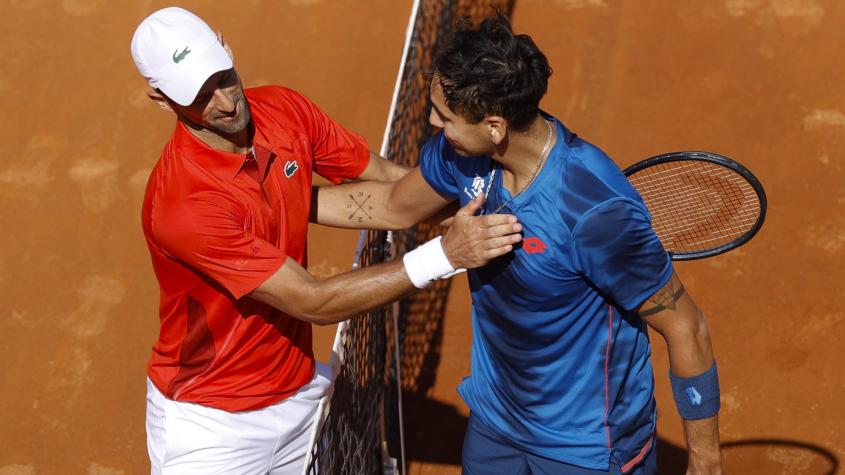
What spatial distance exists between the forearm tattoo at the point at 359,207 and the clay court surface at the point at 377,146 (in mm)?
1812

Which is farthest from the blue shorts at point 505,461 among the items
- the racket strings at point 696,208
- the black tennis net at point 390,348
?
the racket strings at point 696,208

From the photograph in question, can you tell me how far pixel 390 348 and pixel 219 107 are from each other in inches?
85.4

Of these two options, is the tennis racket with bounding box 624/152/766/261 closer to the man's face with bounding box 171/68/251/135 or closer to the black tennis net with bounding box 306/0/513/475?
the black tennis net with bounding box 306/0/513/475

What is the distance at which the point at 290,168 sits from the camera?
149 inches

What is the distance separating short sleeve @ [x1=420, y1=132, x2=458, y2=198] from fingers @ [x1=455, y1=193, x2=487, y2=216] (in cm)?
27

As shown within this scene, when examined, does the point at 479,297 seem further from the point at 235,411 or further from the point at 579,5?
the point at 579,5

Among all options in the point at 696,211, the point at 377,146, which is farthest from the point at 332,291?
the point at 377,146

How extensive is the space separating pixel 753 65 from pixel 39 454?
536cm

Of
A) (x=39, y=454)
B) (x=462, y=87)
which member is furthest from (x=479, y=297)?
(x=39, y=454)

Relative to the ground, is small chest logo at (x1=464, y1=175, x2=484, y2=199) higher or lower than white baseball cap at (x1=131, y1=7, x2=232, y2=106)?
lower

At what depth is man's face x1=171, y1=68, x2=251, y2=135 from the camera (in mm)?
3500

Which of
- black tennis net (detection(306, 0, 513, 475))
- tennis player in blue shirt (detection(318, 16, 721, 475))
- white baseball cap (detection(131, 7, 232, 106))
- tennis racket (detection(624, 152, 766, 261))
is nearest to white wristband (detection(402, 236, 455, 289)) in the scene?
tennis player in blue shirt (detection(318, 16, 721, 475))

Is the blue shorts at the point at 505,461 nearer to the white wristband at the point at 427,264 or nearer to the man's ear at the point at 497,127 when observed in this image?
the white wristband at the point at 427,264

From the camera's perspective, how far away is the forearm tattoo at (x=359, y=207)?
405 cm
